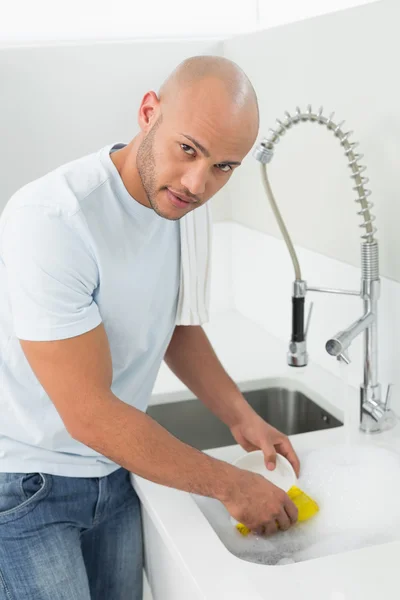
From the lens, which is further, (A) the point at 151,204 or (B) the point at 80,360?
(A) the point at 151,204

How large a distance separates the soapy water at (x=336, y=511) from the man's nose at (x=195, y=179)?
0.51 m

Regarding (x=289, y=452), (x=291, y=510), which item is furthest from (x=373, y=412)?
(x=291, y=510)

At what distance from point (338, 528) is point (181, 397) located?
0.59 metres

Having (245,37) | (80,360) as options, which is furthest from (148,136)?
(245,37)

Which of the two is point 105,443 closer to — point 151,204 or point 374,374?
point 151,204

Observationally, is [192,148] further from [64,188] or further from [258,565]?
[258,565]

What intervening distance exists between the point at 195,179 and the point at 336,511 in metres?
0.58

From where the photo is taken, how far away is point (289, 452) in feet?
4.30

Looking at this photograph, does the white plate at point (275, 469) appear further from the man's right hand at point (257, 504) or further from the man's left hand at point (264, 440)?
the man's right hand at point (257, 504)

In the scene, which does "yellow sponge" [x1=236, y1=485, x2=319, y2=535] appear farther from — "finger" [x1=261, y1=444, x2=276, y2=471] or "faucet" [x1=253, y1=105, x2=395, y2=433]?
"faucet" [x1=253, y1=105, x2=395, y2=433]

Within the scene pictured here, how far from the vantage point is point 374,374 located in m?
1.36

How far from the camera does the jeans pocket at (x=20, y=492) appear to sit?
1.18 metres

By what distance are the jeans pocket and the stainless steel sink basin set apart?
0.49 metres

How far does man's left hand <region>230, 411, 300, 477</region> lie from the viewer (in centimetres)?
130
